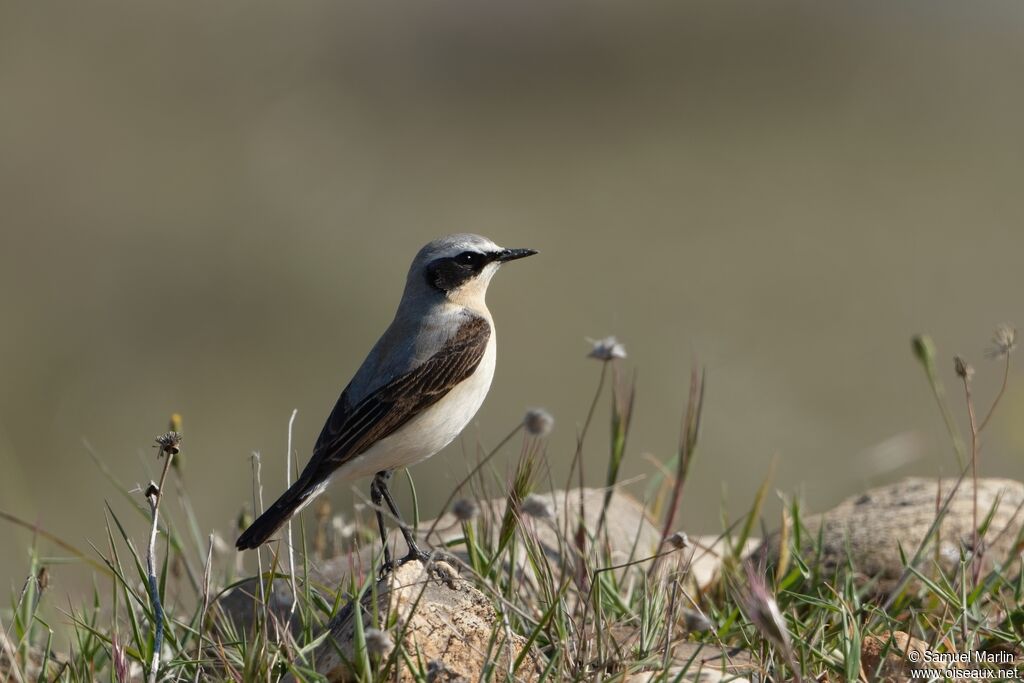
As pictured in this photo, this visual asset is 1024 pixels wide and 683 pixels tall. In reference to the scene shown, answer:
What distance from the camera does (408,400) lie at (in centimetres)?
523

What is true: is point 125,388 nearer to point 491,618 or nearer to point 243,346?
point 243,346

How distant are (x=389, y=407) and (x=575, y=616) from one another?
1305 mm

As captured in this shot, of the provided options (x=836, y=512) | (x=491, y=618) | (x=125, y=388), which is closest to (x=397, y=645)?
(x=491, y=618)

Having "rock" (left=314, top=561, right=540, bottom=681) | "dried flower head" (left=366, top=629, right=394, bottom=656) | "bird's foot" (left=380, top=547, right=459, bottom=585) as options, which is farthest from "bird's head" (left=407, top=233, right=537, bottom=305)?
"dried flower head" (left=366, top=629, right=394, bottom=656)

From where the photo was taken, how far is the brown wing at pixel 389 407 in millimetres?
5109

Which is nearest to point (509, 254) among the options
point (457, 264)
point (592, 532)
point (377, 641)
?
point (457, 264)

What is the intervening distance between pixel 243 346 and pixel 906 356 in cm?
841

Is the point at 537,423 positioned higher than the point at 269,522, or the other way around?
the point at 537,423

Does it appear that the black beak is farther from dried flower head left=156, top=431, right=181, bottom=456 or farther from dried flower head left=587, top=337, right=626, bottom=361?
dried flower head left=156, top=431, right=181, bottom=456

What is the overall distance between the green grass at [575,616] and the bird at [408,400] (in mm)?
430

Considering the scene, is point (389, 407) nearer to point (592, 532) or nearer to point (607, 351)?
point (607, 351)

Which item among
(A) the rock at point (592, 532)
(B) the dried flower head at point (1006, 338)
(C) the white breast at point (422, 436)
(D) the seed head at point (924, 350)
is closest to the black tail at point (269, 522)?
(C) the white breast at point (422, 436)

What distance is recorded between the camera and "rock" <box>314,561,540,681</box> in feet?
12.6

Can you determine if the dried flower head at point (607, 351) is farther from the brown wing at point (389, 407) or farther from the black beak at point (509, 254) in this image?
the black beak at point (509, 254)
